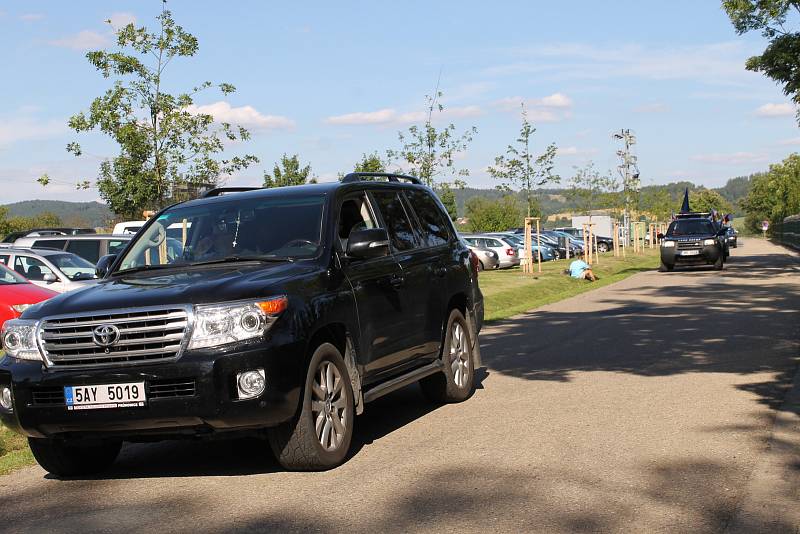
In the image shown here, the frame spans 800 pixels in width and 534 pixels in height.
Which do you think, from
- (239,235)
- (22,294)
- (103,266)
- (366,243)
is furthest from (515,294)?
(366,243)

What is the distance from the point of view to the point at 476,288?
999 cm

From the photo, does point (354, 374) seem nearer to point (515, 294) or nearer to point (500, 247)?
point (515, 294)

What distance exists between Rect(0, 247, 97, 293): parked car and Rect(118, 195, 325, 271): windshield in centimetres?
958

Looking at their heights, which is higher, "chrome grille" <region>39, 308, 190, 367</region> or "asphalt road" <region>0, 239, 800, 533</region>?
"chrome grille" <region>39, 308, 190, 367</region>

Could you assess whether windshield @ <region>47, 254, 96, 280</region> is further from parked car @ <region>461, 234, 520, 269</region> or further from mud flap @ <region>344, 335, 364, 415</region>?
parked car @ <region>461, 234, 520, 269</region>

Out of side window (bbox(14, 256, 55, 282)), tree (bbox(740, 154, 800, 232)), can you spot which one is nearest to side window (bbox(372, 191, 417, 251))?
side window (bbox(14, 256, 55, 282))

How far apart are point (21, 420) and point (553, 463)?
10.6 feet

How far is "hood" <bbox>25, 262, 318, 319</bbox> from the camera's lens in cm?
623

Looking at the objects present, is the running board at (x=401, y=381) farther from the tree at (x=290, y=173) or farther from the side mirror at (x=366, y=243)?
the tree at (x=290, y=173)

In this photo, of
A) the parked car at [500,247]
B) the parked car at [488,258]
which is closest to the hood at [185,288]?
the parked car at [488,258]


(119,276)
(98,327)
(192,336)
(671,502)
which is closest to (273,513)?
(192,336)

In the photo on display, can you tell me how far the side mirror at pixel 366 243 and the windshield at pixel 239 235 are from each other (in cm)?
23

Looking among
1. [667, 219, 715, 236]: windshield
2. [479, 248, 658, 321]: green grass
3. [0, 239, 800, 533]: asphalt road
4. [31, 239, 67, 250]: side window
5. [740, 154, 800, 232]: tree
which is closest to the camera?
[0, 239, 800, 533]: asphalt road

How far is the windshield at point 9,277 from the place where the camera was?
634 inches
